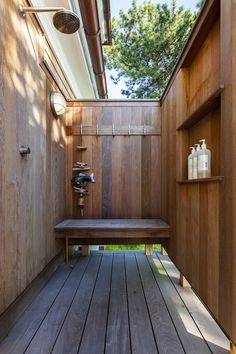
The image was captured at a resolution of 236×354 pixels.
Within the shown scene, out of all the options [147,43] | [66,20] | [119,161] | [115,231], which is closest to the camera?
[66,20]

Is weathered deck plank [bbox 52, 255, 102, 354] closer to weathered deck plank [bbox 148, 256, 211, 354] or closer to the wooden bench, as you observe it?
the wooden bench

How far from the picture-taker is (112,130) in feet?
9.53

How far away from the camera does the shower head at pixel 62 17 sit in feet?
5.40

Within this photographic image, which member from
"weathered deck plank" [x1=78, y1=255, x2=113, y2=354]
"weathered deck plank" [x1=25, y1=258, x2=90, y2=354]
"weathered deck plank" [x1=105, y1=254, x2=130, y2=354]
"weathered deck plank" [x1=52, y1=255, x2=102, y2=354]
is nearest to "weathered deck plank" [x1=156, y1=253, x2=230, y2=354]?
"weathered deck plank" [x1=105, y1=254, x2=130, y2=354]

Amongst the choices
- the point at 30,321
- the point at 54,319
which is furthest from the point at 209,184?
the point at 30,321

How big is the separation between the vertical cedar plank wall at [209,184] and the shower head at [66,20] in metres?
0.88

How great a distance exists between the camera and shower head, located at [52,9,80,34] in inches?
65.6

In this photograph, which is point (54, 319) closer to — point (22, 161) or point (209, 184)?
point (22, 161)

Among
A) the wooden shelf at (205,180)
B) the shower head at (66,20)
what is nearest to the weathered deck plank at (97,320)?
the wooden shelf at (205,180)

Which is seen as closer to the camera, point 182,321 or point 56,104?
point 182,321

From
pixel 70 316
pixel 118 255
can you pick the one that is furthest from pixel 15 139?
pixel 118 255

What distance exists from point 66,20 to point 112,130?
1.35 meters

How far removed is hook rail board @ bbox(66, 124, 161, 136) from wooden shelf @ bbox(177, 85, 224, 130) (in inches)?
35.0

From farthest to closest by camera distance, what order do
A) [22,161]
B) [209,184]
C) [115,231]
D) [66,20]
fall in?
[115,231], [66,20], [22,161], [209,184]
